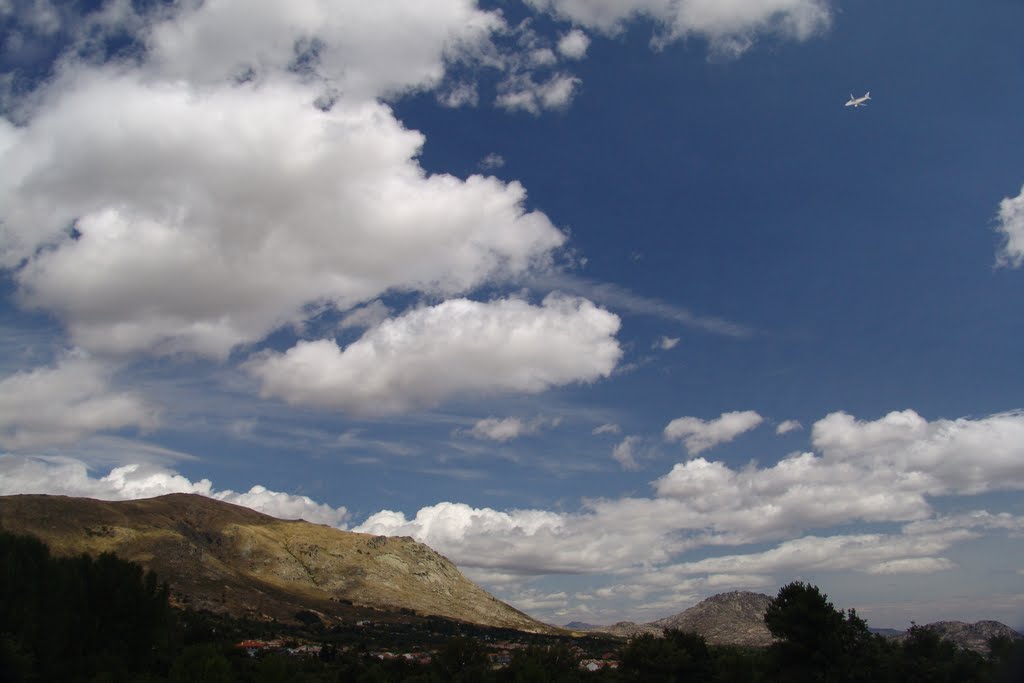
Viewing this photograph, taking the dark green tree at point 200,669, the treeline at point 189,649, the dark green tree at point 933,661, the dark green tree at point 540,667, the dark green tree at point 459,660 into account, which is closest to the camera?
the dark green tree at point 933,661

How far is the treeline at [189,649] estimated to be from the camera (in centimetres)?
6281

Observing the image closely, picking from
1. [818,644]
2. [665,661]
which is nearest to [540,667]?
[665,661]

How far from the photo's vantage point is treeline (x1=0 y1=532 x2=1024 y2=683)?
6281 centimetres

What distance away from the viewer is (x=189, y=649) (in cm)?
7731

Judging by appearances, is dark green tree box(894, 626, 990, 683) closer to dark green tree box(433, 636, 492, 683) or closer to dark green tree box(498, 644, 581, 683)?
dark green tree box(498, 644, 581, 683)

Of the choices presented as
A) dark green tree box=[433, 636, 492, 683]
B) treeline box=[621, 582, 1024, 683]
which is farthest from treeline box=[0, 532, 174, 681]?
treeline box=[621, 582, 1024, 683]

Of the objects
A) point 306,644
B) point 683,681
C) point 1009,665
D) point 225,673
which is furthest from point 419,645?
point 1009,665

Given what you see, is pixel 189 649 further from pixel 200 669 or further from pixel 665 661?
pixel 665 661

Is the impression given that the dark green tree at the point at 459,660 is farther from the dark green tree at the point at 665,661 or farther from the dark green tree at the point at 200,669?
the dark green tree at the point at 200,669

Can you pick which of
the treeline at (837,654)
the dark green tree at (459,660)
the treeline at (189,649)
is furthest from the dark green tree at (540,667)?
the treeline at (837,654)

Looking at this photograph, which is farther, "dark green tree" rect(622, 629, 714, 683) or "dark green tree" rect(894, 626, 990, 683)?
"dark green tree" rect(622, 629, 714, 683)

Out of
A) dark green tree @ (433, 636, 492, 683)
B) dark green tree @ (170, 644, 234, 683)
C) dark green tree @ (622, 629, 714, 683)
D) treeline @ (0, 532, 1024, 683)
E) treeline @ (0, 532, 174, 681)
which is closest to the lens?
treeline @ (0, 532, 174, 681)

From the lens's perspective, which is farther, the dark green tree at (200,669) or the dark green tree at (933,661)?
the dark green tree at (200,669)

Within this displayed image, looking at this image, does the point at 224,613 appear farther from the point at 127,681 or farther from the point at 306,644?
the point at 127,681
